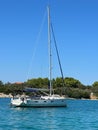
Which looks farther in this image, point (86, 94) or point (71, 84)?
point (71, 84)

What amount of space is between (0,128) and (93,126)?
27.7 feet

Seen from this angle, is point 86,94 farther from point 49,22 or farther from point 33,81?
point 49,22

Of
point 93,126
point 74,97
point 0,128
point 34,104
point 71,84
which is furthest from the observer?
point 71,84

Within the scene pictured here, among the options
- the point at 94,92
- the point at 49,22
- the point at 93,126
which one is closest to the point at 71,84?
the point at 94,92

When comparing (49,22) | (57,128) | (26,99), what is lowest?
(57,128)

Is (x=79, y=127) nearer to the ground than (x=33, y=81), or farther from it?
nearer to the ground

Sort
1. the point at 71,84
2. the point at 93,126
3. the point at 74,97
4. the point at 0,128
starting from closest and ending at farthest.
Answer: the point at 0,128 < the point at 93,126 < the point at 74,97 < the point at 71,84

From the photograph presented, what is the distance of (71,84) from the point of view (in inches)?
7830

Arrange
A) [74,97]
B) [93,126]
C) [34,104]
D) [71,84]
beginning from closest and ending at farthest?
[93,126]
[34,104]
[74,97]
[71,84]

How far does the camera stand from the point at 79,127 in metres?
39.3

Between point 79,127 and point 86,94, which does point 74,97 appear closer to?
point 86,94

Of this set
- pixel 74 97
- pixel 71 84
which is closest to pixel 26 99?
pixel 74 97

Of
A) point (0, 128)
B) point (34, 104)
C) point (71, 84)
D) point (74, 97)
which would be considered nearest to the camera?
point (0, 128)

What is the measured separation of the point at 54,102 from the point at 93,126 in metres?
32.5
